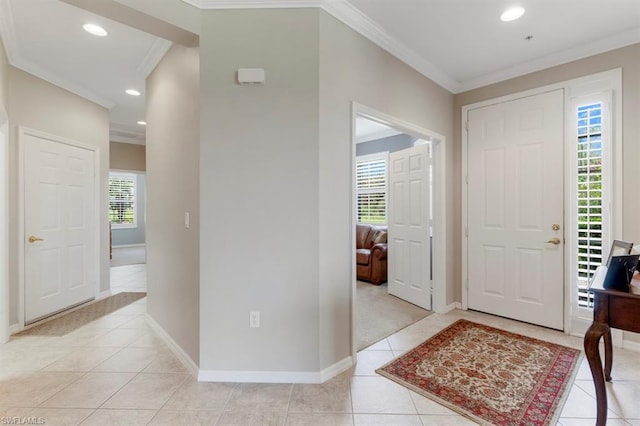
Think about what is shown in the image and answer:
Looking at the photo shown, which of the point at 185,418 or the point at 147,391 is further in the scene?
the point at 147,391

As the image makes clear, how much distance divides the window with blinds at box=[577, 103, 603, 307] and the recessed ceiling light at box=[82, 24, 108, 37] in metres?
4.38

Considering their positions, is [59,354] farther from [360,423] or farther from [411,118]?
[411,118]

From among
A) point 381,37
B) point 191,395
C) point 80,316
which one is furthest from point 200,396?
point 381,37

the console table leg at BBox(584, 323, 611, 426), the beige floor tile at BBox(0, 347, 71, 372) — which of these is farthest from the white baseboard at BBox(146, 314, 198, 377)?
the console table leg at BBox(584, 323, 611, 426)

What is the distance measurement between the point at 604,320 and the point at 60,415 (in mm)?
3070

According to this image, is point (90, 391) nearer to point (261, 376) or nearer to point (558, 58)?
point (261, 376)

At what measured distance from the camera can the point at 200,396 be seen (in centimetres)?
185

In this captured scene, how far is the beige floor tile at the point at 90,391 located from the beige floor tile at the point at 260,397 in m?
0.84

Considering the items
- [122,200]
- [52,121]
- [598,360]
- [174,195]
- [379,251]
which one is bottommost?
[598,360]

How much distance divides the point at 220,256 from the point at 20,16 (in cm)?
250

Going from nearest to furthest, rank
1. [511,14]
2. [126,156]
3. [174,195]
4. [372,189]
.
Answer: [511,14] → [174,195] → [372,189] → [126,156]

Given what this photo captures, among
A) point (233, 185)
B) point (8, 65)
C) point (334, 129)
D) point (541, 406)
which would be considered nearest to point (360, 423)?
point (541, 406)

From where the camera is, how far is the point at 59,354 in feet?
7.89

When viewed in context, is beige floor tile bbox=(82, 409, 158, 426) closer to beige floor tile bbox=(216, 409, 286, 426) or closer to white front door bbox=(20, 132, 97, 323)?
beige floor tile bbox=(216, 409, 286, 426)
